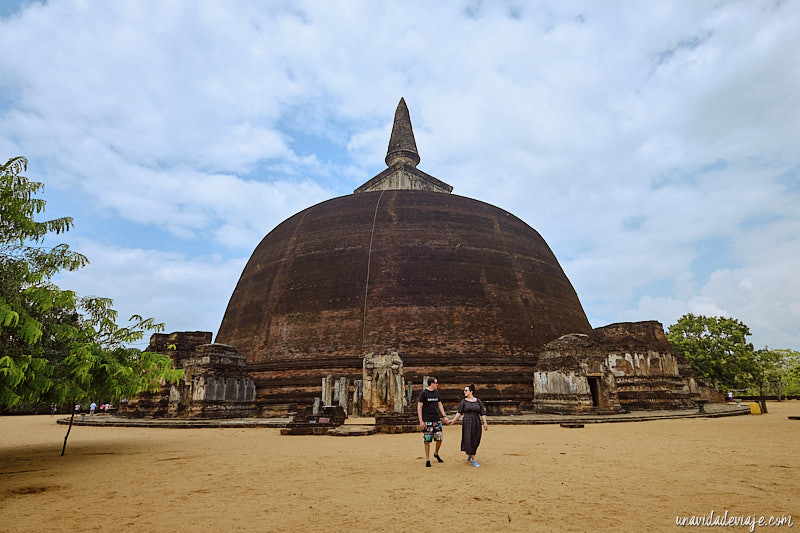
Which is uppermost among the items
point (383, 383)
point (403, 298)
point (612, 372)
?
point (403, 298)

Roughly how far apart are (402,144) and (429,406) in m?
27.6

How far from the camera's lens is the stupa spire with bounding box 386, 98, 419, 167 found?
31.5 metres

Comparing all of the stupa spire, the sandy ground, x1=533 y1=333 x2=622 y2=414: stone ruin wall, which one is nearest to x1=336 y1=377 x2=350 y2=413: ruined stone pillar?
the sandy ground

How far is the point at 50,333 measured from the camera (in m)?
A: 6.93

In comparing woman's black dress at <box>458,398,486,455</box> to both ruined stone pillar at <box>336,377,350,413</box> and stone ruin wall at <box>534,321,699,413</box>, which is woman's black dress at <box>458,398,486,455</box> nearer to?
ruined stone pillar at <box>336,377,350,413</box>

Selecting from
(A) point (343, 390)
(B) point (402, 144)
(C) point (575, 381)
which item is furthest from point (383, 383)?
(B) point (402, 144)

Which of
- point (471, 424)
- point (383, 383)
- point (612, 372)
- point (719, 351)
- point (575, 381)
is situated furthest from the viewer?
point (719, 351)

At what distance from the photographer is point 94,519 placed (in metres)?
3.83

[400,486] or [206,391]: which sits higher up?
[206,391]

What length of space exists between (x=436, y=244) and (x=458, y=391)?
688 centimetres

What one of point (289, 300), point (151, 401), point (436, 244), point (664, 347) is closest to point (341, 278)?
point (289, 300)

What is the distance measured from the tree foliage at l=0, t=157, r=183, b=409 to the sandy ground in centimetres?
116

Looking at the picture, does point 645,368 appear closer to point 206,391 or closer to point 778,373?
point 206,391

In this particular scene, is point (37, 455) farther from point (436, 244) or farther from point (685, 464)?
point (436, 244)
